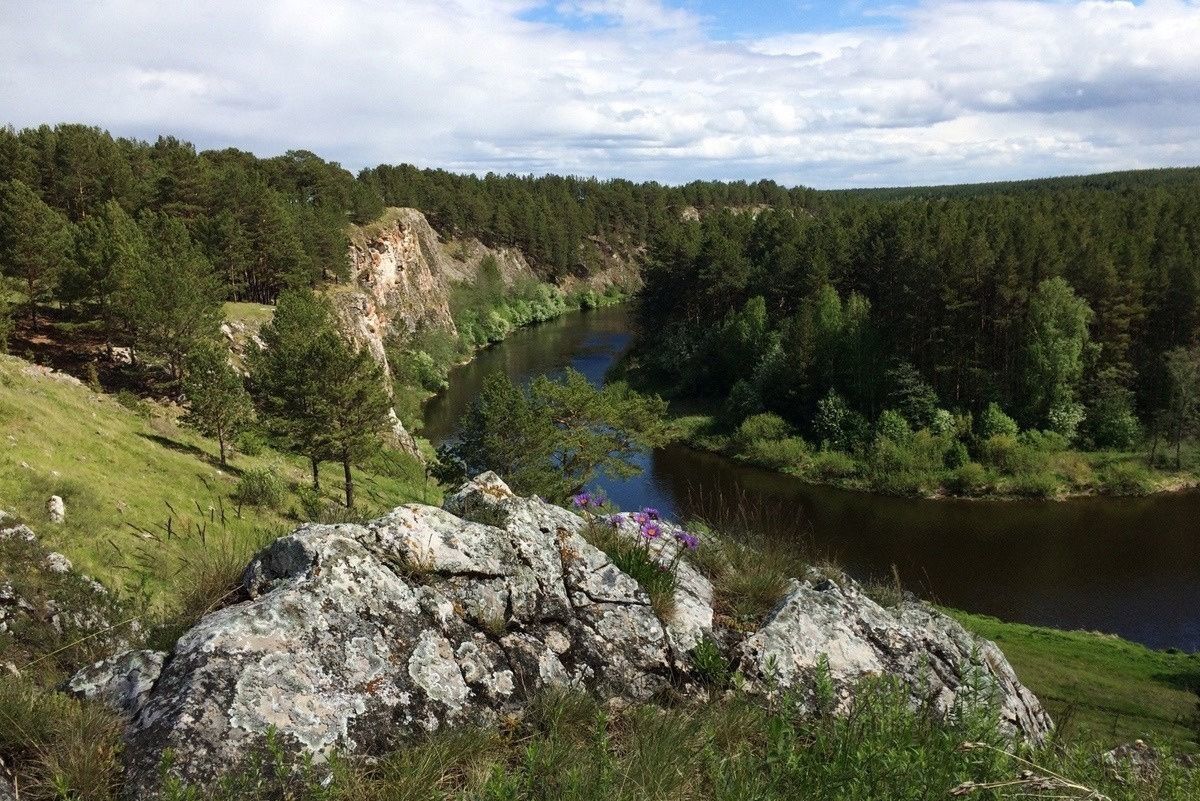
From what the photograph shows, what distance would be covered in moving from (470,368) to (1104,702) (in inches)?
2322

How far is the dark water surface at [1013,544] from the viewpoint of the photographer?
2825 cm

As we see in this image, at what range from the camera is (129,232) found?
3744cm

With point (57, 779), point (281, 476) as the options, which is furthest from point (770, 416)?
point (57, 779)

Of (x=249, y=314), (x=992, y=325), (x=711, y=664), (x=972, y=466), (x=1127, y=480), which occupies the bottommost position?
(x=1127, y=480)

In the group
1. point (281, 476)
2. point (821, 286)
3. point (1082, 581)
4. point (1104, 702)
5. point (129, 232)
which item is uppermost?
point (129, 232)

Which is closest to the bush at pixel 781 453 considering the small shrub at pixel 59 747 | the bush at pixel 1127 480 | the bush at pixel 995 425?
the bush at pixel 995 425

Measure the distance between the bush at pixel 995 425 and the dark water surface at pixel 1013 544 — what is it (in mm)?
5304

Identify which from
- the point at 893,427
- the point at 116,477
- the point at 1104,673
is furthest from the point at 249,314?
the point at 1104,673

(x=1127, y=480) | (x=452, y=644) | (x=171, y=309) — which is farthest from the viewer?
(x=1127, y=480)

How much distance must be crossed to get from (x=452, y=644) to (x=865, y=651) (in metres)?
2.68

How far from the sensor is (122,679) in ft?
12.8

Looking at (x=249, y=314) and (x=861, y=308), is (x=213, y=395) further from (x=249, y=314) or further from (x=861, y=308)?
(x=861, y=308)

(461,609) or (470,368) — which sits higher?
(461,609)

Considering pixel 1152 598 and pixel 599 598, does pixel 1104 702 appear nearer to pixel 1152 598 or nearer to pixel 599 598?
pixel 1152 598
